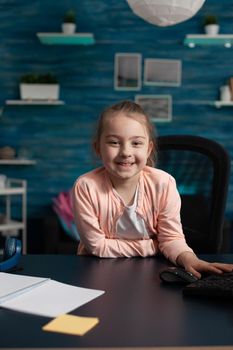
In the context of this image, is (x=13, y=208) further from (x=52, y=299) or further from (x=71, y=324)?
(x=71, y=324)

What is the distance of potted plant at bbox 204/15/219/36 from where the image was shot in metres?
4.23

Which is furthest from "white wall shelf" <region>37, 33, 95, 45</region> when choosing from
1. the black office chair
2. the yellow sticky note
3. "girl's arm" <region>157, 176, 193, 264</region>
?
the yellow sticky note

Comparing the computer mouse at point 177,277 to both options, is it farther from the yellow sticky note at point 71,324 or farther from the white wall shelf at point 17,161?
the white wall shelf at point 17,161

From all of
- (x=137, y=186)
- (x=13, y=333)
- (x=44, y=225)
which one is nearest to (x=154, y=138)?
(x=137, y=186)

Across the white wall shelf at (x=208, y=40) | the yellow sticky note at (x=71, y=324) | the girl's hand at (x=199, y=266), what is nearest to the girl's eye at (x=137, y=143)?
the girl's hand at (x=199, y=266)

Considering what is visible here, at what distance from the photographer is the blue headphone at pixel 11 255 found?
130 centimetres

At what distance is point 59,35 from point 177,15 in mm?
2165

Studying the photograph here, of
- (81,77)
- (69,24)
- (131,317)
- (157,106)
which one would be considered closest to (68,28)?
(69,24)

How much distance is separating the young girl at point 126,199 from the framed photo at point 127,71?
2.92 m

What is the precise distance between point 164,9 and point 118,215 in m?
1.02

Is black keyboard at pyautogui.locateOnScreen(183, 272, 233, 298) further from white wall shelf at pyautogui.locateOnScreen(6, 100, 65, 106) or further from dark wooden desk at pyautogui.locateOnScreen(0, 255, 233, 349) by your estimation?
white wall shelf at pyautogui.locateOnScreen(6, 100, 65, 106)

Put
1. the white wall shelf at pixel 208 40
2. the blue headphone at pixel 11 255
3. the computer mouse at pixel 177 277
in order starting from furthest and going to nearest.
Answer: the white wall shelf at pixel 208 40 → the blue headphone at pixel 11 255 → the computer mouse at pixel 177 277

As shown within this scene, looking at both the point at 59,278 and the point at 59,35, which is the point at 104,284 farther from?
the point at 59,35

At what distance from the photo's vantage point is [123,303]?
102 cm
